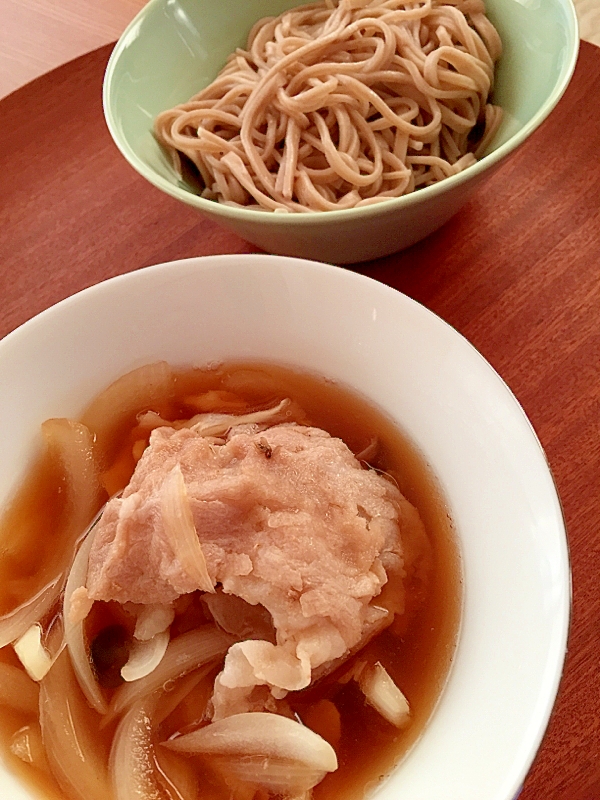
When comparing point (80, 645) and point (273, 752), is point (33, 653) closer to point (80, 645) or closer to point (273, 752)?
point (80, 645)

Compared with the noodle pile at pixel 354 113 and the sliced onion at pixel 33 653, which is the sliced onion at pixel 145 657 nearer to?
the sliced onion at pixel 33 653

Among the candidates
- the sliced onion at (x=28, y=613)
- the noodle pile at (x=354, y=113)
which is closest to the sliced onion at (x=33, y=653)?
the sliced onion at (x=28, y=613)

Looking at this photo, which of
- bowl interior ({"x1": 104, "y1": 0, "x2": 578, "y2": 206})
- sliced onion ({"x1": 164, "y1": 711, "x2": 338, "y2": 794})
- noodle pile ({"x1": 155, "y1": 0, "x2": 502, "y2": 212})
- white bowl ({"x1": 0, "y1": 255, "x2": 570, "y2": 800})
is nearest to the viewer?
white bowl ({"x1": 0, "y1": 255, "x2": 570, "y2": 800})

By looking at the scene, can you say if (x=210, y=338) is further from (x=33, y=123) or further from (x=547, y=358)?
(x=33, y=123)

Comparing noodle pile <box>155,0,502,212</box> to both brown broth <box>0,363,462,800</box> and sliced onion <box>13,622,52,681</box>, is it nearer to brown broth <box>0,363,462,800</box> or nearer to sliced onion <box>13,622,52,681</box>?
brown broth <box>0,363,462,800</box>

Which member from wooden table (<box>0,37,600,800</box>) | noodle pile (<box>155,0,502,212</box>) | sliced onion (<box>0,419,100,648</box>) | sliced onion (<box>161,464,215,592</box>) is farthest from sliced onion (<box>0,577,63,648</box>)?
noodle pile (<box>155,0,502,212</box>)

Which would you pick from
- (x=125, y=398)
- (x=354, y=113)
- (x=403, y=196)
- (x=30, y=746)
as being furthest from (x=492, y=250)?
(x=30, y=746)
